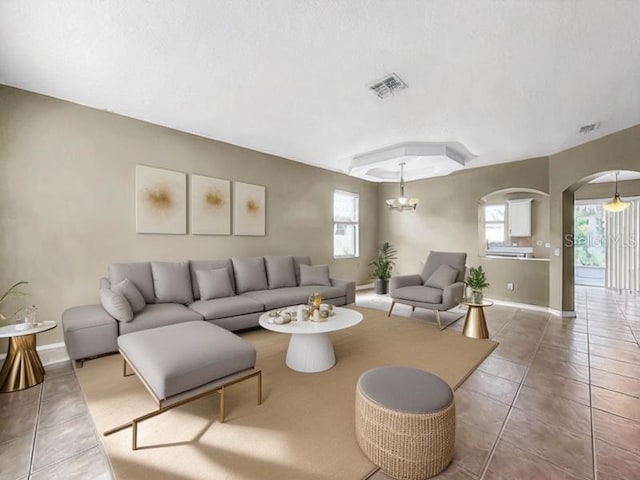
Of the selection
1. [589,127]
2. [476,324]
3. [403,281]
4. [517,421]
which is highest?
[589,127]

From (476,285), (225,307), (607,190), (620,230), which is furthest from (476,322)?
(620,230)

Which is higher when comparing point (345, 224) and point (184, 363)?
point (345, 224)

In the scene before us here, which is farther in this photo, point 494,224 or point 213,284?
point 494,224

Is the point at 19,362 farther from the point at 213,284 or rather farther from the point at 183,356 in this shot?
the point at 213,284

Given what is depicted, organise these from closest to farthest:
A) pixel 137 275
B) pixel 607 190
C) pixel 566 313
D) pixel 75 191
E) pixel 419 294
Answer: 1. pixel 75 191
2. pixel 137 275
3. pixel 419 294
4. pixel 566 313
5. pixel 607 190

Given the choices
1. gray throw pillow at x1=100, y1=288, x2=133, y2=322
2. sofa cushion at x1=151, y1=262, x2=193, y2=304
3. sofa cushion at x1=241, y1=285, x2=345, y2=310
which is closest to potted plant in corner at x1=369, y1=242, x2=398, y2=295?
sofa cushion at x1=241, y1=285, x2=345, y2=310

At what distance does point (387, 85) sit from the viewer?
2773 millimetres

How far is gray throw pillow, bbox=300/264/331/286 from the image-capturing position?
482 centimetres

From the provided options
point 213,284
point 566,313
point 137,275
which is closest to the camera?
point 137,275

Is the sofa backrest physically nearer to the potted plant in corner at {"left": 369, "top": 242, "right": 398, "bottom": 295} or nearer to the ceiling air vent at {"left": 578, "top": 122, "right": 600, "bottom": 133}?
the potted plant in corner at {"left": 369, "top": 242, "right": 398, "bottom": 295}

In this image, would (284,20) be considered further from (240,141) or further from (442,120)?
(240,141)

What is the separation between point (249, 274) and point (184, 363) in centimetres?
251

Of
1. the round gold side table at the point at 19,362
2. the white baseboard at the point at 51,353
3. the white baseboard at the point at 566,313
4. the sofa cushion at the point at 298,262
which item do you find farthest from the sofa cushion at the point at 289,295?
the white baseboard at the point at 566,313

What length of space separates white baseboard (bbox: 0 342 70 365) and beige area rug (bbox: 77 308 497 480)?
1.60ft
